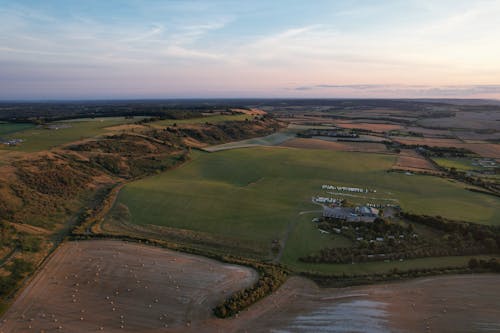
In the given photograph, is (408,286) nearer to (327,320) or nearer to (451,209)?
(327,320)

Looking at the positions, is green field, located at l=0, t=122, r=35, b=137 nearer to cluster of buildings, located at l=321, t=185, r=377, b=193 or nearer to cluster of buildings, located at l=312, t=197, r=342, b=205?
cluster of buildings, located at l=312, t=197, r=342, b=205

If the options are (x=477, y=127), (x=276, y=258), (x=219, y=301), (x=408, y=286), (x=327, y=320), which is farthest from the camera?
(x=477, y=127)

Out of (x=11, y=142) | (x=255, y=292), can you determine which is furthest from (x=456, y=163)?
(x=11, y=142)

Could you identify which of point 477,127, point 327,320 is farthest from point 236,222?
point 477,127

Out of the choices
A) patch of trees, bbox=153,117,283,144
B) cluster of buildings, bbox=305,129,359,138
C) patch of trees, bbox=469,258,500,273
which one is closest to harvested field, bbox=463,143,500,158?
cluster of buildings, bbox=305,129,359,138

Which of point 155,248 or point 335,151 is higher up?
point 335,151

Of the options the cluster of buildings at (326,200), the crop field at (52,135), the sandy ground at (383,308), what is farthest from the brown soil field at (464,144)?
the crop field at (52,135)
